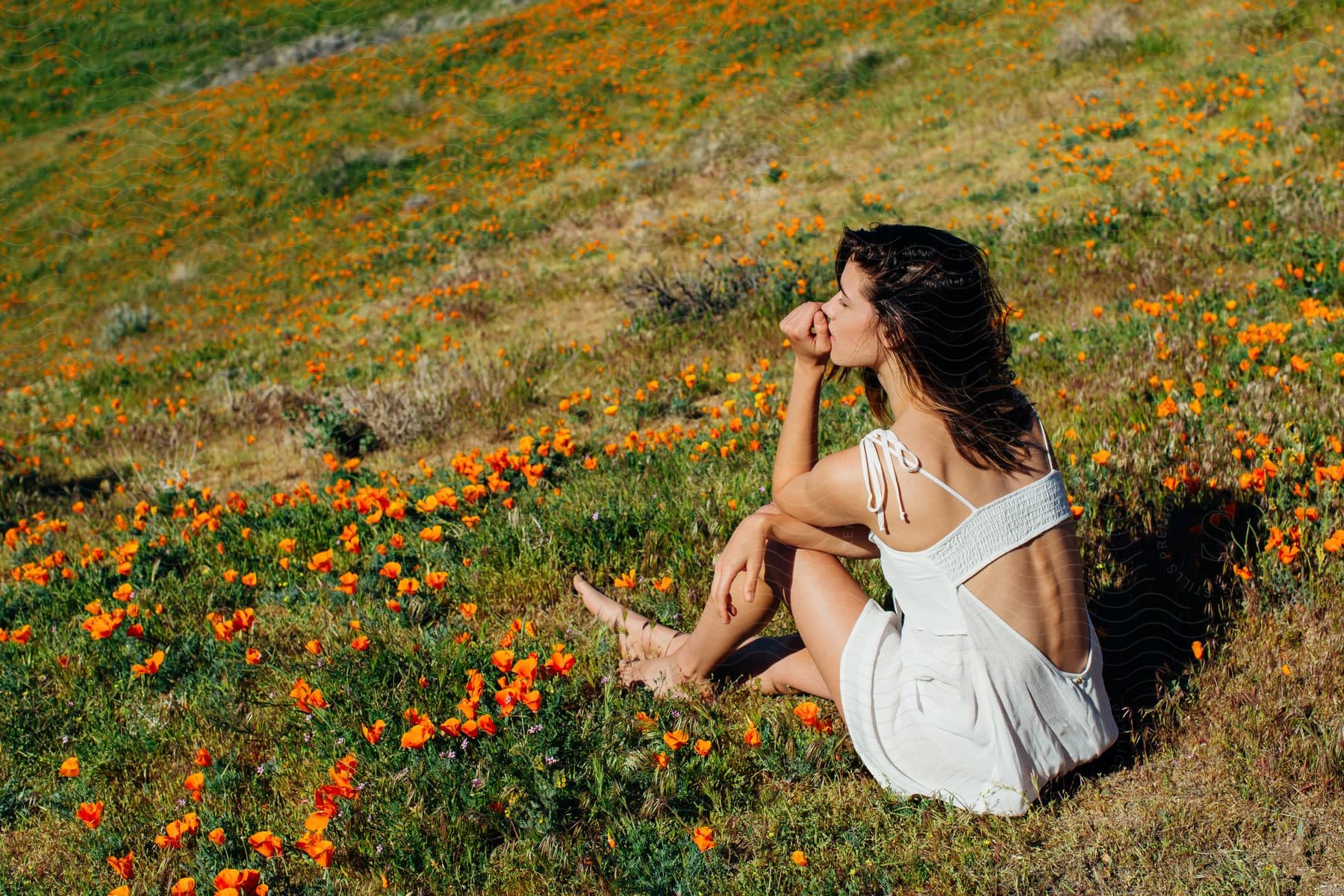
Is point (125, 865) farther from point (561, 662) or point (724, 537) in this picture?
point (724, 537)

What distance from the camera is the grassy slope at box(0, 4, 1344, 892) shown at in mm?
2543

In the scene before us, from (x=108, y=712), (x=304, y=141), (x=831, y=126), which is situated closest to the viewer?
(x=108, y=712)

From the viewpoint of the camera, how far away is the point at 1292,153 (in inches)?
283

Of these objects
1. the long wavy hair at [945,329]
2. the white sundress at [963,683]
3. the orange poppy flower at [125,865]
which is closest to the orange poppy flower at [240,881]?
the orange poppy flower at [125,865]

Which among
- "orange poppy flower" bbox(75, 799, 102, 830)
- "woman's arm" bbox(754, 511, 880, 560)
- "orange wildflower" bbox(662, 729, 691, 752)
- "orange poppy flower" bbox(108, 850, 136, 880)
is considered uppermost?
"woman's arm" bbox(754, 511, 880, 560)

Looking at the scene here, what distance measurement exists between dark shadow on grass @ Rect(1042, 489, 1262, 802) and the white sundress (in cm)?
22

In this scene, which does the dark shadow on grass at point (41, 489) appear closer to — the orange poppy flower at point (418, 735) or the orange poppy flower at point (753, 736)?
the orange poppy flower at point (418, 735)

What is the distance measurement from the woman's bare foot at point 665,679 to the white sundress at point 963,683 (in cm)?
60

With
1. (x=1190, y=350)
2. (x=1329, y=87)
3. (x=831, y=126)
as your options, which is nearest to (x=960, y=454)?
(x=1190, y=350)

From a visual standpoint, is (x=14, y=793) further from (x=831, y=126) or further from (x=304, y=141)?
(x=304, y=141)

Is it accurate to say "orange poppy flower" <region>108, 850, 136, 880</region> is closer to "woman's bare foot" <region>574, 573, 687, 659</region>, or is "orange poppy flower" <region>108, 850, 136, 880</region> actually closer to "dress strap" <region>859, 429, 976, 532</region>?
"woman's bare foot" <region>574, 573, 687, 659</region>

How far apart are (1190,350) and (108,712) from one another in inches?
182

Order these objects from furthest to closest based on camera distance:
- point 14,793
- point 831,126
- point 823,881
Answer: point 831,126 < point 14,793 < point 823,881

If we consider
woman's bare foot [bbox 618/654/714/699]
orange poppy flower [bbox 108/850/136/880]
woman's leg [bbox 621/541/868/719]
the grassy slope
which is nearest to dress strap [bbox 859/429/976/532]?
woman's leg [bbox 621/541/868/719]
